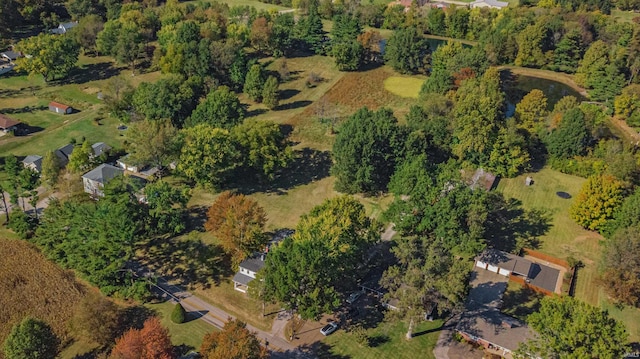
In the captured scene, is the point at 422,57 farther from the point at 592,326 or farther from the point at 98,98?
the point at 592,326

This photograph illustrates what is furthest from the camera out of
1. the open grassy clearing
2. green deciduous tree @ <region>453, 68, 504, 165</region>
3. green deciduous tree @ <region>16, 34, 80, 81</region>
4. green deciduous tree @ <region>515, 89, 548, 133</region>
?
green deciduous tree @ <region>16, 34, 80, 81</region>

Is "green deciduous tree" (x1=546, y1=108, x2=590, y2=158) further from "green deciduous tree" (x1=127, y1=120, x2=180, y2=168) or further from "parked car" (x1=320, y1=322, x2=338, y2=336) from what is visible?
"green deciduous tree" (x1=127, y1=120, x2=180, y2=168)

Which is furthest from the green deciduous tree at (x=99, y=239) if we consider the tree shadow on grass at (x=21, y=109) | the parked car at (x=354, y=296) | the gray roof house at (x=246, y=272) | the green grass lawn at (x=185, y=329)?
the tree shadow on grass at (x=21, y=109)

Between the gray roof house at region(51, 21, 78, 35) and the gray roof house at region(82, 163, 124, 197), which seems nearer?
the gray roof house at region(82, 163, 124, 197)

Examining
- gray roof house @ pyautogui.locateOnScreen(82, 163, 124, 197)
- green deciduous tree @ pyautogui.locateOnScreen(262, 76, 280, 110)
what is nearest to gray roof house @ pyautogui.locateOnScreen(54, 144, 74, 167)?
gray roof house @ pyautogui.locateOnScreen(82, 163, 124, 197)

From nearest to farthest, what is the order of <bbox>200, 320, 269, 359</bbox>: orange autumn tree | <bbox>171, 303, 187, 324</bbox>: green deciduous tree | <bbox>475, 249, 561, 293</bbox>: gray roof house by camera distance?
<bbox>200, 320, 269, 359</bbox>: orange autumn tree → <bbox>171, 303, 187, 324</bbox>: green deciduous tree → <bbox>475, 249, 561, 293</bbox>: gray roof house

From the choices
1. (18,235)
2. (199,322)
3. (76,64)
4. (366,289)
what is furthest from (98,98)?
(366,289)

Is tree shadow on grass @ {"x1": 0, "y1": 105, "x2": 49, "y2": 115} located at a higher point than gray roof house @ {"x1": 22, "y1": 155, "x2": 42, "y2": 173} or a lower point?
higher
